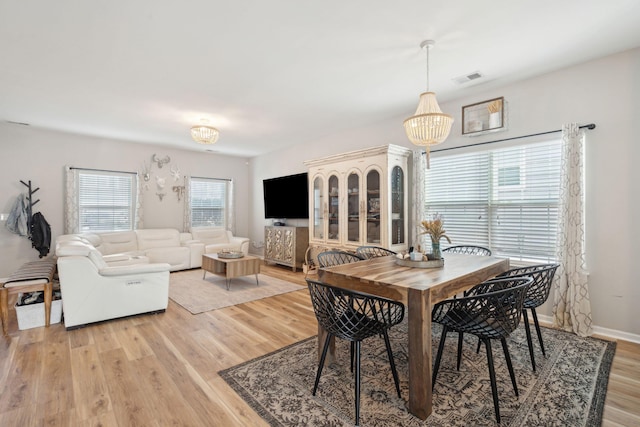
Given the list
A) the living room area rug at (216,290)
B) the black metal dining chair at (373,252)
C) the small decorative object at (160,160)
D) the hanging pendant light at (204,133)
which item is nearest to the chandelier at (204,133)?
the hanging pendant light at (204,133)

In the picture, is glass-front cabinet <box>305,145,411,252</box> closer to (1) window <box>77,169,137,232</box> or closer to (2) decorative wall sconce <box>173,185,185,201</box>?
(2) decorative wall sconce <box>173,185,185,201</box>

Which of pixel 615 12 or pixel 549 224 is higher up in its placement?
pixel 615 12

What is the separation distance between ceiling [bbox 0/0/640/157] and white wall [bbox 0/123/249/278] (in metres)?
1.09

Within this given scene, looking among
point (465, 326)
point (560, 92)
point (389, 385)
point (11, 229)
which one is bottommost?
point (389, 385)

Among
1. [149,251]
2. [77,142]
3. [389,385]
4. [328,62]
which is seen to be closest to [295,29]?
[328,62]

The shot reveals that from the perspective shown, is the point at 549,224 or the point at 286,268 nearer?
the point at 549,224

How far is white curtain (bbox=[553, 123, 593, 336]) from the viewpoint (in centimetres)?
291

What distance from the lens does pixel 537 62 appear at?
9.64 ft

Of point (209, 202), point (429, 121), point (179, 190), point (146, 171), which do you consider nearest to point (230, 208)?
point (209, 202)

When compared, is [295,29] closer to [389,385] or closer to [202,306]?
[389,385]

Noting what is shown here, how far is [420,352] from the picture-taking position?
1712 millimetres

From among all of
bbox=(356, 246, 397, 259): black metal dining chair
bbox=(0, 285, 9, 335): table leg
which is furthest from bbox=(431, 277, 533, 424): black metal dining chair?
bbox=(0, 285, 9, 335): table leg

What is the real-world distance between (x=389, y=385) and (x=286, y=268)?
4.39m

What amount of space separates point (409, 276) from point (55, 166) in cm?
648
